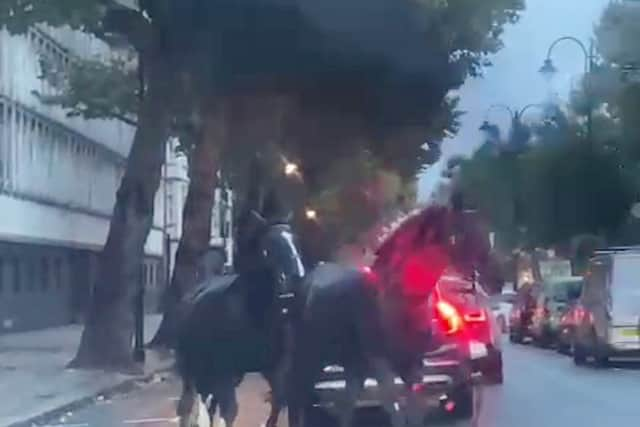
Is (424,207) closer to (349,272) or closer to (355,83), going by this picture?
(349,272)

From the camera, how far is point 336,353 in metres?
15.2

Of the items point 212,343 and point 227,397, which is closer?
point 212,343

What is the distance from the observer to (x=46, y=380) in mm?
29766

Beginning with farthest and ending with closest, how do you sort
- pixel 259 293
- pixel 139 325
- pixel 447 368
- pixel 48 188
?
pixel 48 188 < pixel 139 325 < pixel 447 368 < pixel 259 293

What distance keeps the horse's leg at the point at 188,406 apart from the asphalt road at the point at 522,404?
1.16m

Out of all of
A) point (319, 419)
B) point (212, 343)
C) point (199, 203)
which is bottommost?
point (319, 419)

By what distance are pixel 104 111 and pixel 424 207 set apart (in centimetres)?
3552

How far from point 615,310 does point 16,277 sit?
71.0 feet

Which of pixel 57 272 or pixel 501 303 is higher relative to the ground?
pixel 57 272

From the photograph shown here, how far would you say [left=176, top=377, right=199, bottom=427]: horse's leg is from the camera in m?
16.9

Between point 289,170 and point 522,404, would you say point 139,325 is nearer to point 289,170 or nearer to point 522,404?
point 289,170

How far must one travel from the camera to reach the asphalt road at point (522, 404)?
2000cm

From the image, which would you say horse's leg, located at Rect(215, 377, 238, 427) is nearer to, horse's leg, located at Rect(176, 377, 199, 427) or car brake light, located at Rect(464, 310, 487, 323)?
horse's leg, located at Rect(176, 377, 199, 427)

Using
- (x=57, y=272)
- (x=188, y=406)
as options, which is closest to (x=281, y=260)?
(x=188, y=406)
